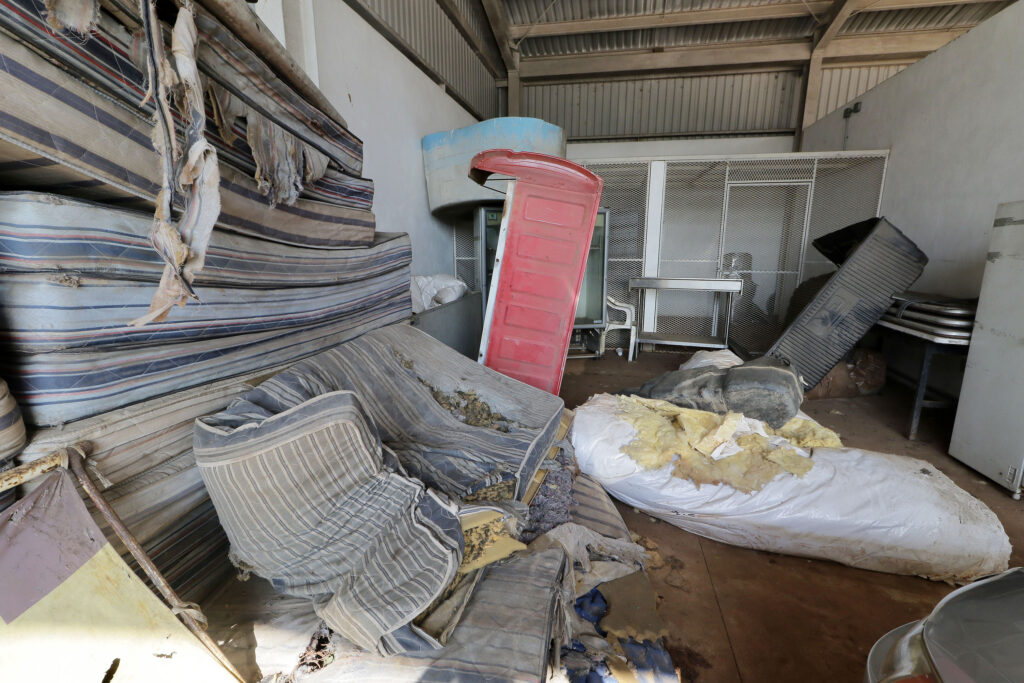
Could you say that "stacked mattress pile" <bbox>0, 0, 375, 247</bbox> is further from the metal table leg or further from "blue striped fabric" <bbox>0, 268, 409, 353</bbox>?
the metal table leg

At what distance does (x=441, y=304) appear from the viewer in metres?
3.80

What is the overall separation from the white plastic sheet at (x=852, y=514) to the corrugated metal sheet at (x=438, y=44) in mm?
3490

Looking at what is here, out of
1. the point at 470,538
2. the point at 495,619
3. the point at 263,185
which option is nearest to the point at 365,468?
the point at 470,538

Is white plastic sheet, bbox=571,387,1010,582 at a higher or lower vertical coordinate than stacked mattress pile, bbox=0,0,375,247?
lower

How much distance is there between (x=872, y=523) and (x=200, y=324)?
9.16ft

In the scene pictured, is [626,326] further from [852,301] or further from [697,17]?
[697,17]

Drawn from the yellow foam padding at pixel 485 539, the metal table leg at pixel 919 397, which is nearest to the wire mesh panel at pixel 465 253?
the yellow foam padding at pixel 485 539

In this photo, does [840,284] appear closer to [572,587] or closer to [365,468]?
[572,587]

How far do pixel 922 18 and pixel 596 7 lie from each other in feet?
15.7

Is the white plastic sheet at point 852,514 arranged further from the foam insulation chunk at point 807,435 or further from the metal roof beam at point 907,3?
the metal roof beam at point 907,3

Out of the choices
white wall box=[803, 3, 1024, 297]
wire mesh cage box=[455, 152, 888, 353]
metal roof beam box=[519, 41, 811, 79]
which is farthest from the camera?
metal roof beam box=[519, 41, 811, 79]

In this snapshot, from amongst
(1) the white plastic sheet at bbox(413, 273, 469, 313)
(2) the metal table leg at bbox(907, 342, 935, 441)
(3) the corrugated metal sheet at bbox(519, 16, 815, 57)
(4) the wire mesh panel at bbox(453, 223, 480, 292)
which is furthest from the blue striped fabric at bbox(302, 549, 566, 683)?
(3) the corrugated metal sheet at bbox(519, 16, 815, 57)

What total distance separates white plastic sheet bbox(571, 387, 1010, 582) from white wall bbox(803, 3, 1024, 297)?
9.66ft

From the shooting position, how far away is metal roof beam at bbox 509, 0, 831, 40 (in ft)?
19.0
